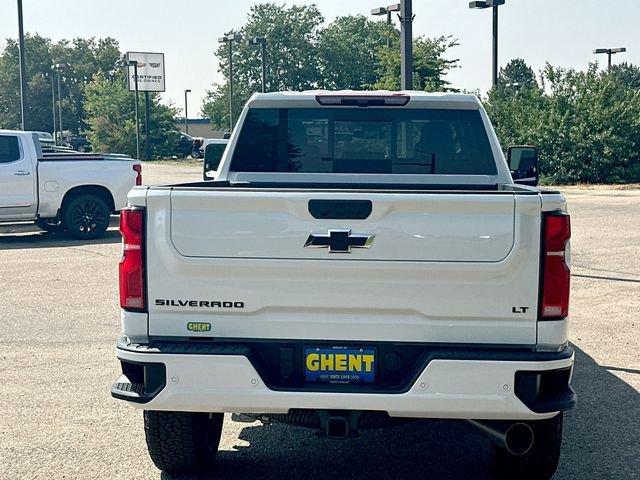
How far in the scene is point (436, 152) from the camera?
595 centimetres

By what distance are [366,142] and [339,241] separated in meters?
2.29

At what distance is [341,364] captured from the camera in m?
4.07

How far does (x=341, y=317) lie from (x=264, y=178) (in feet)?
7.08

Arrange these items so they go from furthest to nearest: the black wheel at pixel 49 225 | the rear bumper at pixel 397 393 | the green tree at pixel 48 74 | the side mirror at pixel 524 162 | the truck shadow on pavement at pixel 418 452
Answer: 1. the green tree at pixel 48 74
2. the black wheel at pixel 49 225
3. the side mirror at pixel 524 162
4. the truck shadow on pavement at pixel 418 452
5. the rear bumper at pixel 397 393

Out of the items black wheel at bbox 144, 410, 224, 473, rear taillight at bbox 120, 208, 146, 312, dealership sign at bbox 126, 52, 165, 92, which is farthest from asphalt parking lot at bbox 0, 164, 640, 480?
dealership sign at bbox 126, 52, 165, 92

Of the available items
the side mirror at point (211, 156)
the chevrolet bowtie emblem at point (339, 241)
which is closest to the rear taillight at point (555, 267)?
the chevrolet bowtie emblem at point (339, 241)

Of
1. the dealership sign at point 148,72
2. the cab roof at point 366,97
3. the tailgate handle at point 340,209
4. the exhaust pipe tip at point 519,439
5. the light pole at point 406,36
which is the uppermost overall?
the dealership sign at point 148,72

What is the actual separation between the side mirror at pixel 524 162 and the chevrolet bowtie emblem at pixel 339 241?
3342 millimetres

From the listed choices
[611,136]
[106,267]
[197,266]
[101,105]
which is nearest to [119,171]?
[106,267]

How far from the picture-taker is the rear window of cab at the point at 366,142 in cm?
596

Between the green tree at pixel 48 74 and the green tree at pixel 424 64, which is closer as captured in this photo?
the green tree at pixel 424 64

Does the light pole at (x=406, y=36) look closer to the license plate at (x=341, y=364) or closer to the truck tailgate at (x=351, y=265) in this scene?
the truck tailgate at (x=351, y=265)

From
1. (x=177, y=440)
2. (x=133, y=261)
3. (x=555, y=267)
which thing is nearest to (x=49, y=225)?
(x=177, y=440)

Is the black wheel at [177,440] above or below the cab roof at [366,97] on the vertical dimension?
below
